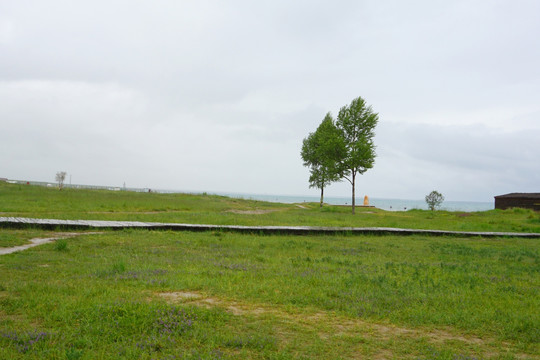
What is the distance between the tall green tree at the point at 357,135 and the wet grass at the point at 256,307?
88.3 feet

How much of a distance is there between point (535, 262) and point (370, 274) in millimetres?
7781

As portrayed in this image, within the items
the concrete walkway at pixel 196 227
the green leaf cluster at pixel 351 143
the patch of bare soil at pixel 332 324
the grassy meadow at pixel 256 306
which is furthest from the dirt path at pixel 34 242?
the green leaf cluster at pixel 351 143

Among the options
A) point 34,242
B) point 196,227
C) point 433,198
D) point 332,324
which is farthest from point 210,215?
point 433,198

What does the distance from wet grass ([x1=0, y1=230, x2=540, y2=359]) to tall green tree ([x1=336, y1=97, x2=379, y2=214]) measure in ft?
88.3

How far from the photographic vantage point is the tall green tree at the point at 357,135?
125ft

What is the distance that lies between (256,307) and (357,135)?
3612cm

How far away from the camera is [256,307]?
648cm

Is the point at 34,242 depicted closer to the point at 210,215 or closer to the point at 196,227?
the point at 196,227

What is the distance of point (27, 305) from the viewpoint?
5.94 metres

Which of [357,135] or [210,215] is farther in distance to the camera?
[357,135]

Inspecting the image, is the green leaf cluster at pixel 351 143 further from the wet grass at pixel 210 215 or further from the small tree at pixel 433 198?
the small tree at pixel 433 198

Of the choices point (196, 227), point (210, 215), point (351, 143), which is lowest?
point (196, 227)

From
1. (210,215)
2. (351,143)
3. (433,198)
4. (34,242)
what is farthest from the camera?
(433,198)

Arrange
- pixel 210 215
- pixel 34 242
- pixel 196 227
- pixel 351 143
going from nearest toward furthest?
1. pixel 34 242
2. pixel 196 227
3. pixel 210 215
4. pixel 351 143
